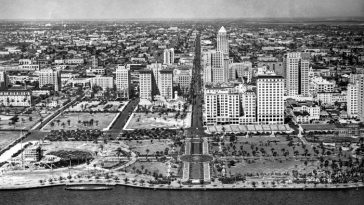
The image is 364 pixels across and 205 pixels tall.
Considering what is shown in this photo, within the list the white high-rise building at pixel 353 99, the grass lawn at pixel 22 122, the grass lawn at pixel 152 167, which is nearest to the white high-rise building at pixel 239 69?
the white high-rise building at pixel 353 99

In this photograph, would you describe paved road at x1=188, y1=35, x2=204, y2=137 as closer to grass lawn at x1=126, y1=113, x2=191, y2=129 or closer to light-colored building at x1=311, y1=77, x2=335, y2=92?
grass lawn at x1=126, y1=113, x2=191, y2=129

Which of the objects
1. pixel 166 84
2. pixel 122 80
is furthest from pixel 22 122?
pixel 166 84

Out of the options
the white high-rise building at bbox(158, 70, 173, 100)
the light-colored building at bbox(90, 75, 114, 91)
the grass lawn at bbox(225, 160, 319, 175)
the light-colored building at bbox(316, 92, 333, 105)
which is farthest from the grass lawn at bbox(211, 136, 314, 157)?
the light-colored building at bbox(90, 75, 114, 91)

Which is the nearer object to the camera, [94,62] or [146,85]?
[146,85]

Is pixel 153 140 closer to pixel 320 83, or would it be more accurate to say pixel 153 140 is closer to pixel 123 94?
pixel 123 94

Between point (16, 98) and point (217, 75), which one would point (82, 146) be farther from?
point (217, 75)

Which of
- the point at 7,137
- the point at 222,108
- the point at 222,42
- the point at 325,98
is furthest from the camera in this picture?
the point at 222,42

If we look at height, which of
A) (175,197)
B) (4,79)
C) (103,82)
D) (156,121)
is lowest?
(175,197)
